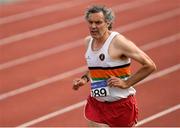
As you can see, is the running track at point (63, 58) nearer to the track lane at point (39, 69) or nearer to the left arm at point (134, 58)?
the track lane at point (39, 69)

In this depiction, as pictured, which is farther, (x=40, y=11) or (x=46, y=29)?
(x=40, y=11)

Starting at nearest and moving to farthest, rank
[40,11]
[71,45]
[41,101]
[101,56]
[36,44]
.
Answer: [101,56], [41,101], [71,45], [36,44], [40,11]

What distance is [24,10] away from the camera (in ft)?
46.9

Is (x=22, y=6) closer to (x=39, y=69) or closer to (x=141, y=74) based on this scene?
(x=39, y=69)

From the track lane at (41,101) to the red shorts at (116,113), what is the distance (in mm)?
2786

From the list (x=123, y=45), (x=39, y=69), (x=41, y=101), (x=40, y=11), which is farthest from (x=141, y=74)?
(x=40, y=11)

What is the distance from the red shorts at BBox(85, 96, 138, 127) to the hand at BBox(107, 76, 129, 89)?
21 cm

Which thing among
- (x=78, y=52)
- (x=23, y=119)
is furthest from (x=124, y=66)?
(x=78, y=52)

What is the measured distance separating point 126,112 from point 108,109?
0.49ft

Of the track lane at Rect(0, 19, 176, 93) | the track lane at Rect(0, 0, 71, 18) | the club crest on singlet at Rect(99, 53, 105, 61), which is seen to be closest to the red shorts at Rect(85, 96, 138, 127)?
the club crest on singlet at Rect(99, 53, 105, 61)

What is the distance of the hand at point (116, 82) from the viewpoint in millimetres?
4402

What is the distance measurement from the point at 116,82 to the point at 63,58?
19.2 feet

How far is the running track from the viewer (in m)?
7.61

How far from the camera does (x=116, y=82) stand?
14.4 ft
